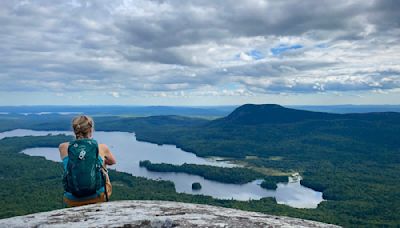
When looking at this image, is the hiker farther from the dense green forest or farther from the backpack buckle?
the dense green forest

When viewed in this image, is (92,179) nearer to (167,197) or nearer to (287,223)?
(287,223)

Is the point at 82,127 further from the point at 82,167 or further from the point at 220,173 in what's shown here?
the point at 220,173

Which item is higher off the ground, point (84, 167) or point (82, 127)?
point (82, 127)

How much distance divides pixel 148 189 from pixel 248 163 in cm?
9177

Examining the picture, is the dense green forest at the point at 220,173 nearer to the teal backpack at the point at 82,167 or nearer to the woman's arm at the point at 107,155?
the woman's arm at the point at 107,155

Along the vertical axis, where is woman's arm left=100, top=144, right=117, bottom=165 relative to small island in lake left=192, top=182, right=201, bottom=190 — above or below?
above

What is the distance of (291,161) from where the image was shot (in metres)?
198

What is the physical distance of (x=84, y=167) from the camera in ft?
23.5

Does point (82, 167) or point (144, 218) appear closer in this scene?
point (144, 218)

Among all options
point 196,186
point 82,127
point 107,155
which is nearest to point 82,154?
point 82,127

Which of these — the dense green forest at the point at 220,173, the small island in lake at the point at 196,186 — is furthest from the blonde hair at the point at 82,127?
the dense green forest at the point at 220,173

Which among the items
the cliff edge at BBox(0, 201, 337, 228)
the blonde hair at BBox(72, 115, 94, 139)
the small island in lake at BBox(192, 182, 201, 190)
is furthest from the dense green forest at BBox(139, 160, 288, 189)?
the blonde hair at BBox(72, 115, 94, 139)

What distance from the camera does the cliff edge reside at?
20.5 ft

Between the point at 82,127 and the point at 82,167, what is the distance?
2.99ft
